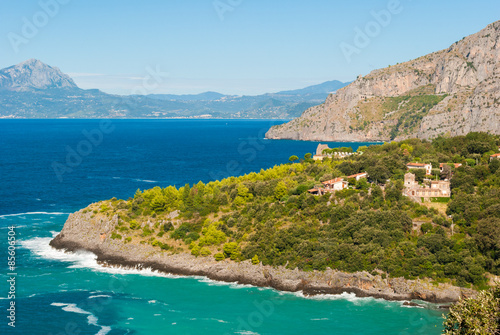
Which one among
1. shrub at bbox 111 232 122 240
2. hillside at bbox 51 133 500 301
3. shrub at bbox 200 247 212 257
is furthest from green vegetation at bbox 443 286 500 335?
shrub at bbox 111 232 122 240

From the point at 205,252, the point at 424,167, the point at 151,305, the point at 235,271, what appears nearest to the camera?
the point at 151,305

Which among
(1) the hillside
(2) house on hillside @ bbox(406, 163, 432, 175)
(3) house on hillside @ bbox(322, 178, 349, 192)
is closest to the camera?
(1) the hillside

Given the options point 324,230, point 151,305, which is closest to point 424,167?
point 324,230

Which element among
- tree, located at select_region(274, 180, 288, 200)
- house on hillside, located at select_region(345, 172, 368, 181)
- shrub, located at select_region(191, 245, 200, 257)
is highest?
house on hillside, located at select_region(345, 172, 368, 181)

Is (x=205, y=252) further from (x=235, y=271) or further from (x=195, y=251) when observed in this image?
(x=235, y=271)

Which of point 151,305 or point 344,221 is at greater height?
point 344,221

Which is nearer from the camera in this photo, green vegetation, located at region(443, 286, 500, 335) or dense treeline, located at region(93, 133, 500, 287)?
green vegetation, located at region(443, 286, 500, 335)

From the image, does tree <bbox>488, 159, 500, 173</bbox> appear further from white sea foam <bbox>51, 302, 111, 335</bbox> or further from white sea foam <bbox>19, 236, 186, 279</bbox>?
white sea foam <bbox>51, 302, 111, 335</bbox>

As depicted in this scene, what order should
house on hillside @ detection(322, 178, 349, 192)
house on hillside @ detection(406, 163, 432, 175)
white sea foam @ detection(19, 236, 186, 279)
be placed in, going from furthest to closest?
house on hillside @ detection(406, 163, 432, 175), house on hillside @ detection(322, 178, 349, 192), white sea foam @ detection(19, 236, 186, 279)
